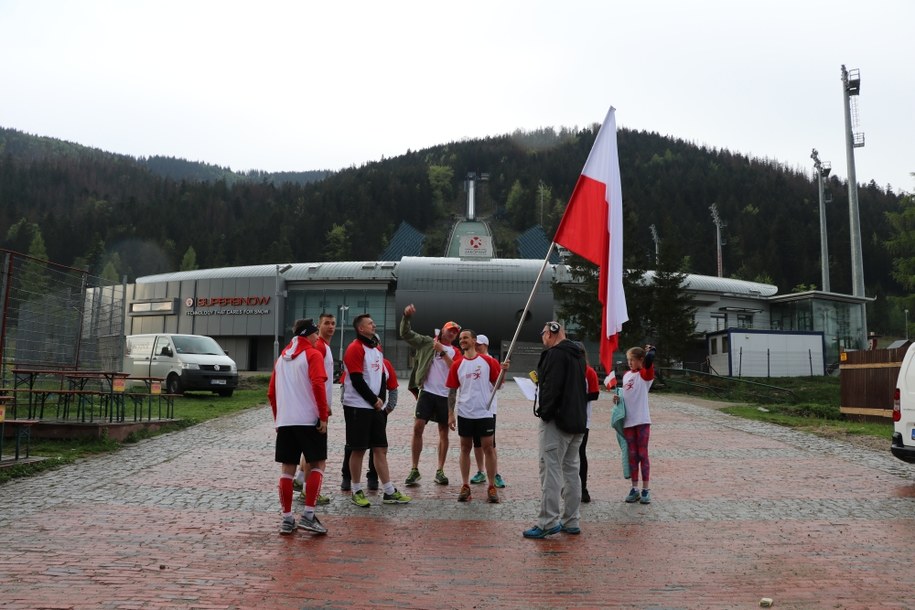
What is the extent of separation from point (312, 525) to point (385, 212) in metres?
124

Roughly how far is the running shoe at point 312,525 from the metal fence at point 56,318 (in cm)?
689

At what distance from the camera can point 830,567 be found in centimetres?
575

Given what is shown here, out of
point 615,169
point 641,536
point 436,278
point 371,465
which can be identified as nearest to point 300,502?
point 371,465

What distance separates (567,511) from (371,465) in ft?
8.82

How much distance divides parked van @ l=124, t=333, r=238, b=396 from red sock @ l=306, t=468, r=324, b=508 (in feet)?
55.5

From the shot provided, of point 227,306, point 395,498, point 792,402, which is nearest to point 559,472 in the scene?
point 395,498

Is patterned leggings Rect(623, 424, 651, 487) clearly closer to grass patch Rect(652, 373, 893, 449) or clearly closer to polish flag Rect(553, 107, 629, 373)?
polish flag Rect(553, 107, 629, 373)

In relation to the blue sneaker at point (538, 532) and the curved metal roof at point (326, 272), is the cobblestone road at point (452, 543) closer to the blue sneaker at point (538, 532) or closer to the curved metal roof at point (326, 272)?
the blue sneaker at point (538, 532)

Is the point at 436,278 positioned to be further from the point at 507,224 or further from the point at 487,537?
the point at 507,224

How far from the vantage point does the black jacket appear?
6.90 metres

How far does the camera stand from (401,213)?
134 m

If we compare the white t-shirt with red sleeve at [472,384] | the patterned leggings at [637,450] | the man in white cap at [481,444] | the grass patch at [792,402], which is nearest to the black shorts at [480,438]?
the man in white cap at [481,444]

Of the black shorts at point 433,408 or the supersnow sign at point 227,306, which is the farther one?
the supersnow sign at point 227,306

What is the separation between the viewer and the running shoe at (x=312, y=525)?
6.62m
